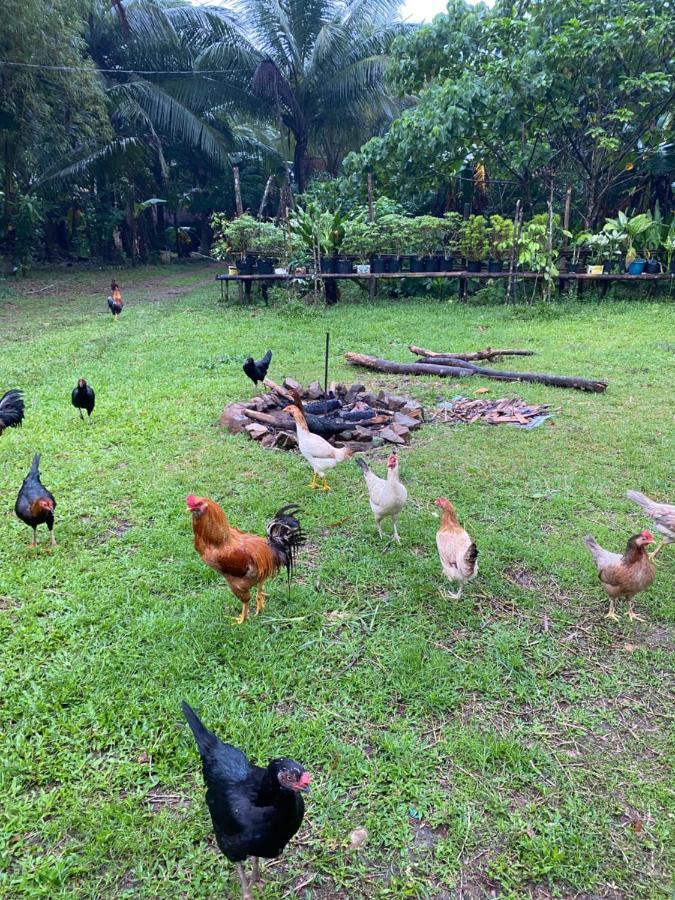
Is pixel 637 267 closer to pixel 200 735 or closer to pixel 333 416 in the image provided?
pixel 333 416

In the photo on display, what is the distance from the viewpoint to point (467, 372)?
809cm

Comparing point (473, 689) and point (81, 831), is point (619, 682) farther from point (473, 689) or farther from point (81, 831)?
point (81, 831)

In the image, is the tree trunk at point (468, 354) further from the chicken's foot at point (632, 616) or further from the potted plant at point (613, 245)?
the potted plant at point (613, 245)

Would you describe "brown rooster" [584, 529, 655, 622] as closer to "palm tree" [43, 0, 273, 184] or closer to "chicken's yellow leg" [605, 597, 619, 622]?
"chicken's yellow leg" [605, 597, 619, 622]

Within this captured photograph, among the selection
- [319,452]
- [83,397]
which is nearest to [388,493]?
[319,452]

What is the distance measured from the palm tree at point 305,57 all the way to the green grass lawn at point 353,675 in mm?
18193

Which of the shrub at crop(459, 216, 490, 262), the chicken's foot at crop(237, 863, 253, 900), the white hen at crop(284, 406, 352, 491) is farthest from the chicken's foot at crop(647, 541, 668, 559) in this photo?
the shrub at crop(459, 216, 490, 262)

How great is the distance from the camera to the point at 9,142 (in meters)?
17.3

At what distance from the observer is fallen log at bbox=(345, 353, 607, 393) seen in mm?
7391

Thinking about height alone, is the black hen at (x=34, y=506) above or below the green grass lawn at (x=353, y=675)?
above

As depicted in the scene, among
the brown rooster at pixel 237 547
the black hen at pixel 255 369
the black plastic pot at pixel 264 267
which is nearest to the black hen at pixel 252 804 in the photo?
the brown rooster at pixel 237 547

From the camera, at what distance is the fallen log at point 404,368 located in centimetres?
818

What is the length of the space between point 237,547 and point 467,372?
226 inches

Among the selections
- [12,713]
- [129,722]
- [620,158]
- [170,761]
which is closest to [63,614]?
[12,713]
